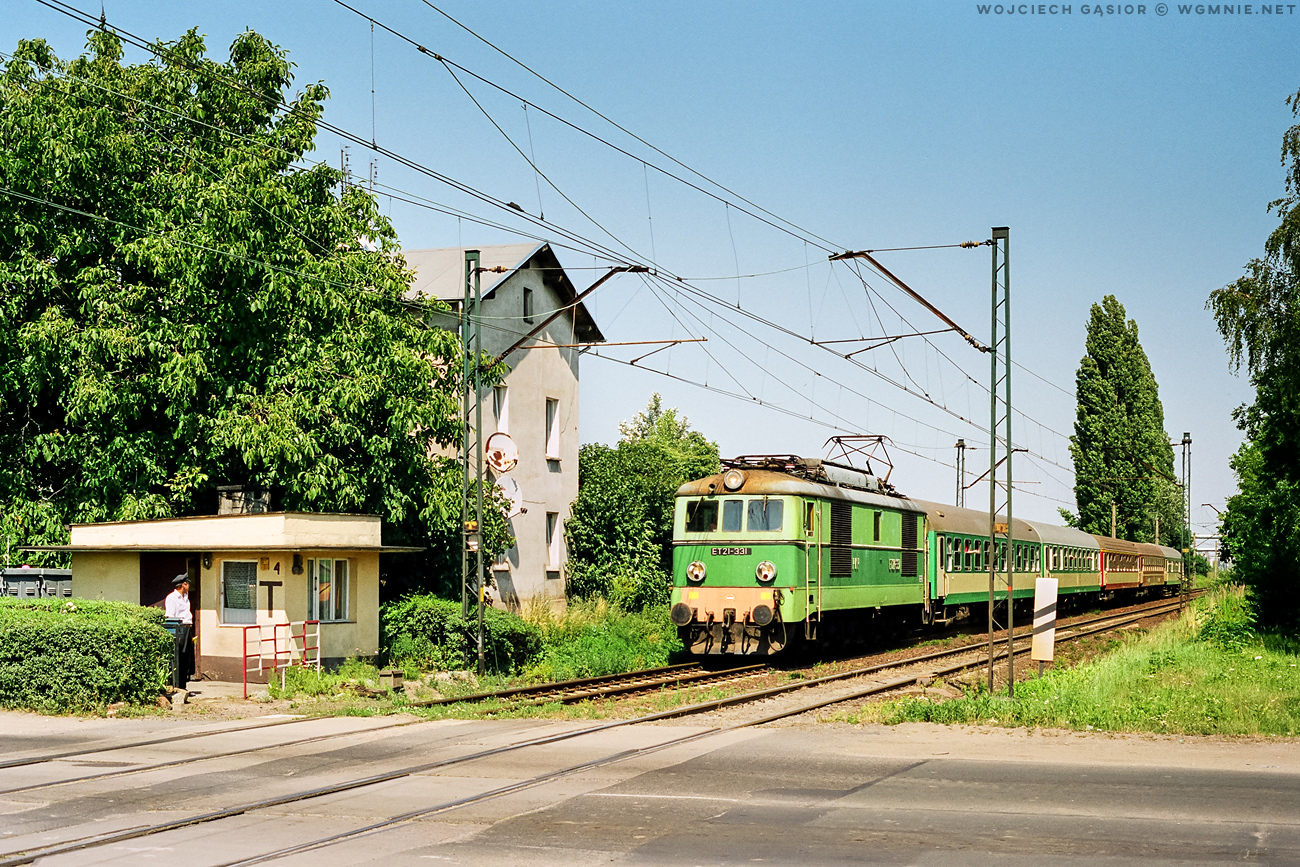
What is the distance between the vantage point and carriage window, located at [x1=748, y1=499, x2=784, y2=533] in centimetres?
2305

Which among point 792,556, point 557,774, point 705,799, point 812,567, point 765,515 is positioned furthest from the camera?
point 812,567

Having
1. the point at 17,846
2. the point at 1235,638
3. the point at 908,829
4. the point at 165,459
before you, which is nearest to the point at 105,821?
the point at 17,846

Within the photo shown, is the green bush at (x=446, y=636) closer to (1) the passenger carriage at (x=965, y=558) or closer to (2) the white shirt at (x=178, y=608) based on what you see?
(2) the white shirt at (x=178, y=608)

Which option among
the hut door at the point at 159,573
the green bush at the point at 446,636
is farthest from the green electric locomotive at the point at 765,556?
the hut door at the point at 159,573

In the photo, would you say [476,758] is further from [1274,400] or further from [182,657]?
[1274,400]

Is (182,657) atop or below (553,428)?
below

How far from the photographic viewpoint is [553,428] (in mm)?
36094

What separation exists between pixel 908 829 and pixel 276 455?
16.1 meters

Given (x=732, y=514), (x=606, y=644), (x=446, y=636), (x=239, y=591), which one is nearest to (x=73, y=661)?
(x=239, y=591)

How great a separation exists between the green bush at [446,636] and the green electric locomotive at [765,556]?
3.37 m

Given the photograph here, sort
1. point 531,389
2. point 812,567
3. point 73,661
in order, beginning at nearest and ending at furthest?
point 73,661 < point 812,567 < point 531,389

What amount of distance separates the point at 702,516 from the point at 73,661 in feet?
37.0

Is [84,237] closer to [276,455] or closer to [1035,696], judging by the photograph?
[276,455]

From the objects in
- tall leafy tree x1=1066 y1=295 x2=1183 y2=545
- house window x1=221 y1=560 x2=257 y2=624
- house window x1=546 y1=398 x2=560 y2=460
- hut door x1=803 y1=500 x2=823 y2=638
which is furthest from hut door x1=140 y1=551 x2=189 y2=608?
tall leafy tree x1=1066 y1=295 x2=1183 y2=545
